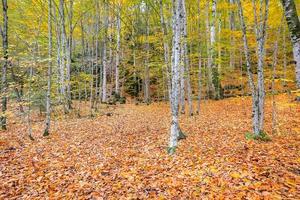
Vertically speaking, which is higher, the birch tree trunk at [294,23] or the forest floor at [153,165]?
the birch tree trunk at [294,23]

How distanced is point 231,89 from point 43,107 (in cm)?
1626

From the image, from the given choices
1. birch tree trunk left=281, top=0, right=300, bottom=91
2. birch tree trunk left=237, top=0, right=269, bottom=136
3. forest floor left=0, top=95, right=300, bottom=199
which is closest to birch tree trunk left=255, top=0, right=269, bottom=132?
birch tree trunk left=237, top=0, right=269, bottom=136

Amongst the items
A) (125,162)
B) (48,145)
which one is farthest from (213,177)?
(48,145)

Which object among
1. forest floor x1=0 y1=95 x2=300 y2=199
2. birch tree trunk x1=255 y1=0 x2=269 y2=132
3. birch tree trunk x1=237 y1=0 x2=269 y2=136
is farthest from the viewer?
birch tree trunk x1=237 y1=0 x2=269 y2=136

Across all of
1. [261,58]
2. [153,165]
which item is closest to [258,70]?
[261,58]

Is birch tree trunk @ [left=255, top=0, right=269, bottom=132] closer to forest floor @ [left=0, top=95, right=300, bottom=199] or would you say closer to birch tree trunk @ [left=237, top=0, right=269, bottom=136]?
birch tree trunk @ [left=237, top=0, right=269, bottom=136]

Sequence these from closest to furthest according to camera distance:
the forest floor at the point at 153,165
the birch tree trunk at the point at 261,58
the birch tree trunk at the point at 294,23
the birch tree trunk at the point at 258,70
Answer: the forest floor at the point at 153,165 < the birch tree trunk at the point at 294,23 < the birch tree trunk at the point at 261,58 < the birch tree trunk at the point at 258,70

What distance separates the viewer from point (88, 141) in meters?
9.96

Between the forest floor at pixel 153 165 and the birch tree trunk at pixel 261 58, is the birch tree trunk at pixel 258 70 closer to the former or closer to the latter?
the birch tree trunk at pixel 261 58

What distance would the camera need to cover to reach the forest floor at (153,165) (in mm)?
5129

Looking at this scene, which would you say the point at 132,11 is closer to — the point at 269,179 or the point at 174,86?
the point at 174,86

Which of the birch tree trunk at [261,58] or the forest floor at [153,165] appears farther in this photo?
the birch tree trunk at [261,58]

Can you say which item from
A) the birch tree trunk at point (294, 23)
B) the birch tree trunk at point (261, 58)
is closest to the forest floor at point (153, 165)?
the birch tree trunk at point (261, 58)

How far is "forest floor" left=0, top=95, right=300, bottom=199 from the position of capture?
5.13 meters
